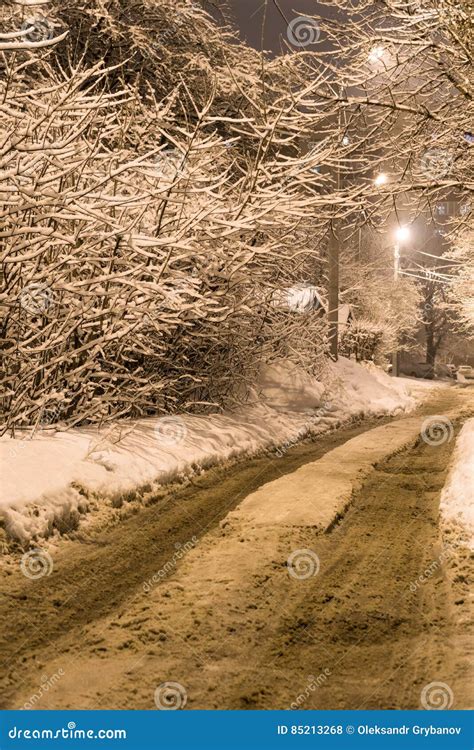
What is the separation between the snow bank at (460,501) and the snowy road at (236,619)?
0.25m

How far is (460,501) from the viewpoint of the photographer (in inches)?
291

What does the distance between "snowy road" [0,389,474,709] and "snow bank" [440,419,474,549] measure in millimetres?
250

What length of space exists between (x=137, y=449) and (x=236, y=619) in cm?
441

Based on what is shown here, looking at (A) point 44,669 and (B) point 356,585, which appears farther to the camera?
(B) point 356,585

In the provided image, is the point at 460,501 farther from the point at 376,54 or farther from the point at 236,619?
the point at 376,54

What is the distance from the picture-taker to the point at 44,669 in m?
3.85

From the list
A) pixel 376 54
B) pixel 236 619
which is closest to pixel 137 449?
pixel 236 619

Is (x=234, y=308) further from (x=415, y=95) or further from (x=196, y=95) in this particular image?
(x=196, y=95)

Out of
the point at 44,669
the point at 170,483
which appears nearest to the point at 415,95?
the point at 170,483

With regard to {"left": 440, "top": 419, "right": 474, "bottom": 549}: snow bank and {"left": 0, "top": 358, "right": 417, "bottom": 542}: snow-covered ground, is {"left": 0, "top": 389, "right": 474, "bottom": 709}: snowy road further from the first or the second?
{"left": 0, "top": 358, "right": 417, "bottom": 542}: snow-covered ground

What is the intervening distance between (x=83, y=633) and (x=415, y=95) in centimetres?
863


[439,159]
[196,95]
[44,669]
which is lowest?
[44,669]

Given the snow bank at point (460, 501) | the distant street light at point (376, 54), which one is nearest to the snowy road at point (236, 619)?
the snow bank at point (460, 501)

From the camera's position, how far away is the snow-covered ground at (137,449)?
6.29 metres
